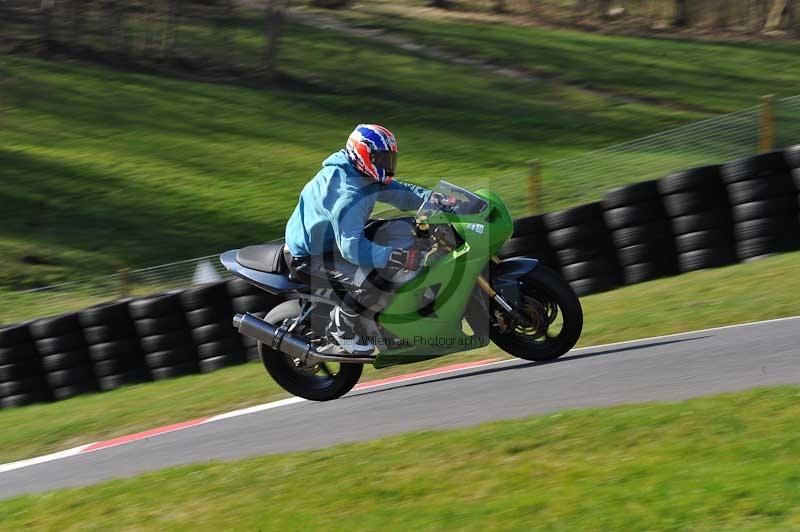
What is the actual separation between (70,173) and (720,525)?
1875 centimetres

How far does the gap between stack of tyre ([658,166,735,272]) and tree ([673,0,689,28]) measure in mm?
25775

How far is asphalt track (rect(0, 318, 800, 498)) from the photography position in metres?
6.92

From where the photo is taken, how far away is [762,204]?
11258 millimetres

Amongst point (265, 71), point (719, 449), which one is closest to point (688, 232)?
point (719, 449)

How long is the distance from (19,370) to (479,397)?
610cm

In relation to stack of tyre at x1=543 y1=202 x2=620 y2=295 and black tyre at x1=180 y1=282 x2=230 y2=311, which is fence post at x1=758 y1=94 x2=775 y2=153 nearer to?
stack of tyre at x1=543 y1=202 x2=620 y2=295

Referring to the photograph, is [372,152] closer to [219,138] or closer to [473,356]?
[473,356]

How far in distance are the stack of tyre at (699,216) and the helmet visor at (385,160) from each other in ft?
14.8

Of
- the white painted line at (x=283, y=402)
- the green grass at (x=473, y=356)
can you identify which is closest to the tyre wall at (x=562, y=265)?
the green grass at (x=473, y=356)

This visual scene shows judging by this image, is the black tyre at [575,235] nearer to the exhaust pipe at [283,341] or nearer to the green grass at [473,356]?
the green grass at [473,356]

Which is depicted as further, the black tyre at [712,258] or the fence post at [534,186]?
the fence post at [534,186]

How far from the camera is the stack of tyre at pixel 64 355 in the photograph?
1165cm

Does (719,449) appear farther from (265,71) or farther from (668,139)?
(265,71)

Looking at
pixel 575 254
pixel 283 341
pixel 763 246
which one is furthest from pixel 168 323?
pixel 763 246
